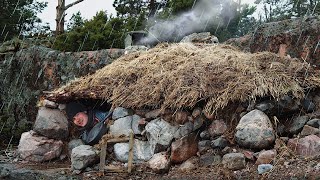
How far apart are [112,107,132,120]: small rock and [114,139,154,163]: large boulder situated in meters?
0.51

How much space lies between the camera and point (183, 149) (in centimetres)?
568

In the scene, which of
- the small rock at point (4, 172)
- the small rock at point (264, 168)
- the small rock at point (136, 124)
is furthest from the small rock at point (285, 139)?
the small rock at point (4, 172)

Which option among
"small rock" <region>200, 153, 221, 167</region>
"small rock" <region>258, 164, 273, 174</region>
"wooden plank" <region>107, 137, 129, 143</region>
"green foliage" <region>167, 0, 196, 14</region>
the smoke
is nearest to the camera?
"small rock" <region>258, 164, 273, 174</region>

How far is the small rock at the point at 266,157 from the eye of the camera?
200 inches

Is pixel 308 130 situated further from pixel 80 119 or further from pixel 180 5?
pixel 180 5

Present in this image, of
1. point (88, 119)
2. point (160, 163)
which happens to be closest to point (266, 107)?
point (160, 163)

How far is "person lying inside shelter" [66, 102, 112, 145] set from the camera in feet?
22.1

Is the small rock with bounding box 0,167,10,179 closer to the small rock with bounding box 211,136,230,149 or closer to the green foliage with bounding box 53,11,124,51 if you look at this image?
the small rock with bounding box 211,136,230,149

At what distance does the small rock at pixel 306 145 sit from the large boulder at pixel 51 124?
3.91m

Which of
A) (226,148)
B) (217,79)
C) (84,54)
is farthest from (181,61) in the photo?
(84,54)

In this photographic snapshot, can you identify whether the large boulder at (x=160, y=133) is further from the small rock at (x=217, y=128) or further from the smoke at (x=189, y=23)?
the smoke at (x=189, y=23)

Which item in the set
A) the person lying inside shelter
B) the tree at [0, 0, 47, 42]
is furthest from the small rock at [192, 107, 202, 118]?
the tree at [0, 0, 47, 42]

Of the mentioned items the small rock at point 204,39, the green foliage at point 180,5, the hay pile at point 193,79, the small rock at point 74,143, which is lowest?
the small rock at point 74,143

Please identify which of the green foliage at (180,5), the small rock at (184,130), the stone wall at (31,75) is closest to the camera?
the small rock at (184,130)
